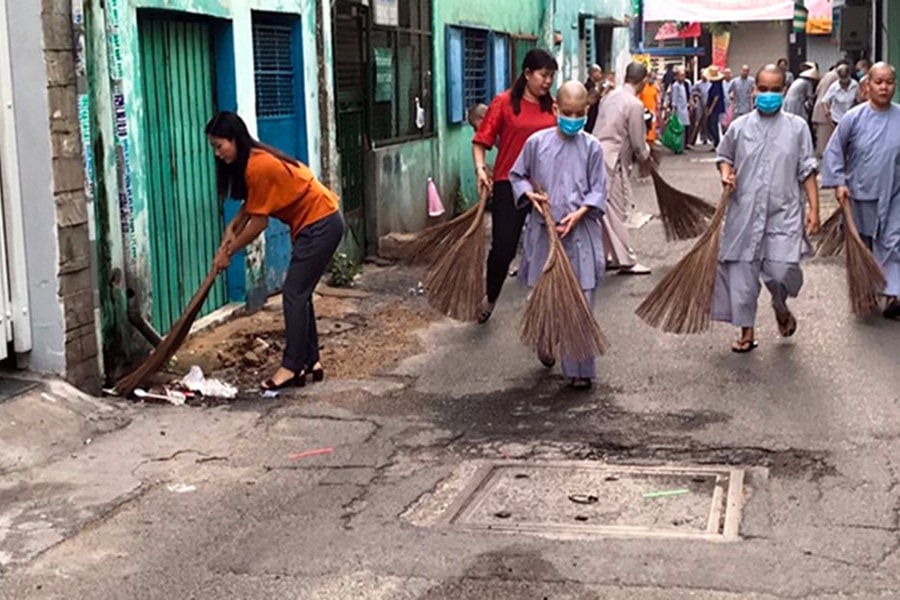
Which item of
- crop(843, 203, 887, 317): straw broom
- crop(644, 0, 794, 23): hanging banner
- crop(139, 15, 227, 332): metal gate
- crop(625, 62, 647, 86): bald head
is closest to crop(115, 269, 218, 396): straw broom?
crop(139, 15, 227, 332): metal gate

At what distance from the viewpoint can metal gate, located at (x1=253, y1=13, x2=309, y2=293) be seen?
929cm

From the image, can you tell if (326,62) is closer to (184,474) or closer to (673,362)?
(673,362)

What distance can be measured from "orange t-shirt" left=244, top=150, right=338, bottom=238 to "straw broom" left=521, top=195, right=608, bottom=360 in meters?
1.21

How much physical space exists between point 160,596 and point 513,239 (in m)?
4.61

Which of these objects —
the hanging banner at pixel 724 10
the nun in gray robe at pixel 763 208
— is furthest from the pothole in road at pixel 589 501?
the hanging banner at pixel 724 10

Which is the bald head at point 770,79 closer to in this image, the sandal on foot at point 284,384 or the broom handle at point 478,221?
the broom handle at point 478,221

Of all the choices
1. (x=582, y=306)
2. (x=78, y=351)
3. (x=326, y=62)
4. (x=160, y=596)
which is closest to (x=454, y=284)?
(x=582, y=306)

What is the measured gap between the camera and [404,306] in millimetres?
9523

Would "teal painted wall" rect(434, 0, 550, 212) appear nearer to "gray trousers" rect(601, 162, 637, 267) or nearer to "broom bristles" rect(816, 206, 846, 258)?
"gray trousers" rect(601, 162, 637, 267)

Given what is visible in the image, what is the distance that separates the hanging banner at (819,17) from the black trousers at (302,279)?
59.8 feet

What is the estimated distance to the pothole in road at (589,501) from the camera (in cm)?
473

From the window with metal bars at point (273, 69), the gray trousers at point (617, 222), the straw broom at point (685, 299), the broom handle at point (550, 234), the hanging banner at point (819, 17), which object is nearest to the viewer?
the broom handle at point (550, 234)

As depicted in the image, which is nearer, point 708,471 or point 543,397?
point 708,471

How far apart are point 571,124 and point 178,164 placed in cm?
250
